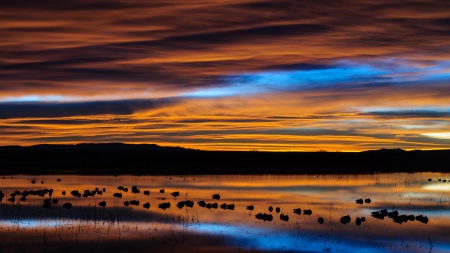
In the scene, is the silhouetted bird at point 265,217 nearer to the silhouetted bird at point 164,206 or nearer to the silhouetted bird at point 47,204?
the silhouetted bird at point 164,206

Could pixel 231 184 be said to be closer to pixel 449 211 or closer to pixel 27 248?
pixel 449 211

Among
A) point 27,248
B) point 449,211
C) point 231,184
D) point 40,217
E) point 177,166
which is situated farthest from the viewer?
point 177,166

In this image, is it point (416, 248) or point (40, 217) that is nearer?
point (416, 248)

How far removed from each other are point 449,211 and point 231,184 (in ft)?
51.2

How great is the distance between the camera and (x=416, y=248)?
1588cm

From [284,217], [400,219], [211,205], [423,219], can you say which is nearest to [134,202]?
[211,205]

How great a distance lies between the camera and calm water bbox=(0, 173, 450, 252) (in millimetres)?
15898

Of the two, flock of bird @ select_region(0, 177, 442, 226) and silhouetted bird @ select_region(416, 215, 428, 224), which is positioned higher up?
flock of bird @ select_region(0, 177, 442, 226)

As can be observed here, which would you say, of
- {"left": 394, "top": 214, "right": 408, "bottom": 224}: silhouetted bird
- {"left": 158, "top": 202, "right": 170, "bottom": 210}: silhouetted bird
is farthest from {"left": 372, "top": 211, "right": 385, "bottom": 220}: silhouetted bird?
{"left": 158, "top": 202, "right": 170, "bottom": 210}: silhouetted bird

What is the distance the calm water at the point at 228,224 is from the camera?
15.9 m

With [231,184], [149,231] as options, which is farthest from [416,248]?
[231,184]

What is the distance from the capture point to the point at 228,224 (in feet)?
64.4

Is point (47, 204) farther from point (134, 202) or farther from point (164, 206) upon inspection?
point (164, 206)

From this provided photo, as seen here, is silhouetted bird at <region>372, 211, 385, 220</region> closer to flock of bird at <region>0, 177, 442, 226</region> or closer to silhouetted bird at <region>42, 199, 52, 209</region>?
flock of bird at <region>0, 177, 442, 226</region>
